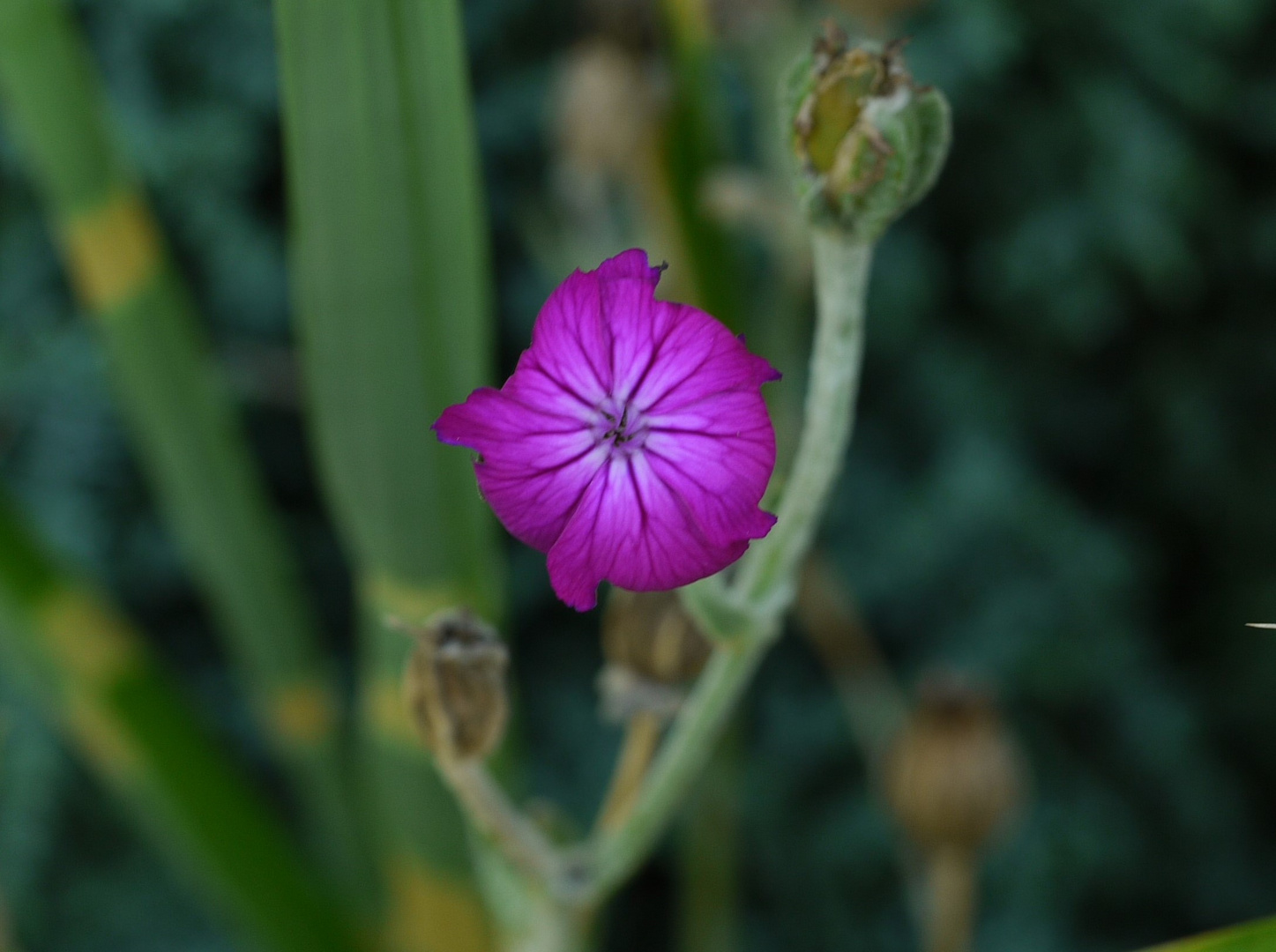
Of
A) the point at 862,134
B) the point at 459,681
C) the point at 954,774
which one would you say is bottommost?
the point at 954,774

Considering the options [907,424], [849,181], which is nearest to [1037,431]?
[907,424]

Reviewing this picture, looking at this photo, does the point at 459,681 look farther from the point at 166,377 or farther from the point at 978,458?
the point at 978,458

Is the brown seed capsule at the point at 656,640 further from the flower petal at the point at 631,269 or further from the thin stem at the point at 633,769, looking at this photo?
the flower petal at the point at 631,269

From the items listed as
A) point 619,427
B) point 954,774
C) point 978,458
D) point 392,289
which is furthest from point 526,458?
point 978,458

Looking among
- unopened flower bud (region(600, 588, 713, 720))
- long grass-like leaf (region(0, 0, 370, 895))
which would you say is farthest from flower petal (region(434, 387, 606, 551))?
long grass-like leaf (region(0, 0, 370, 895))

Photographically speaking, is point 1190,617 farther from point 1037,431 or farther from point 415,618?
point 415,618

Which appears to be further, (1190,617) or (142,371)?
(1190,617)

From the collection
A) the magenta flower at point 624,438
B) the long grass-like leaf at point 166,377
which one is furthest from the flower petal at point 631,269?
the long grass-like leaf at point 166,377
